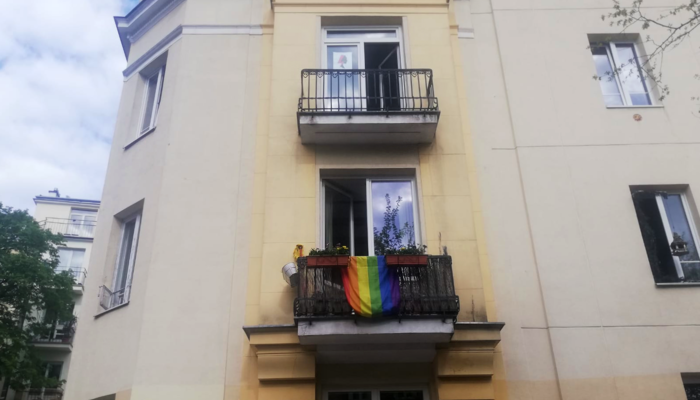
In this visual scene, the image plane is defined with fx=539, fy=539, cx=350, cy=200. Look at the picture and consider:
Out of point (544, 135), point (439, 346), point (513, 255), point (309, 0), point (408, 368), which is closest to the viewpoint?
point (439, 346)

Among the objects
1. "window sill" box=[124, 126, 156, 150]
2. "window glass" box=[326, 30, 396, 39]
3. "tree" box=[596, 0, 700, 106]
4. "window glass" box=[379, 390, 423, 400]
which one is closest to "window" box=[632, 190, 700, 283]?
"tree" box=[596, 0, 700, 106]

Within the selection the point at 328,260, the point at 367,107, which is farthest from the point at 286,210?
the point at 367,107

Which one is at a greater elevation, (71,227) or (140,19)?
(71,227)

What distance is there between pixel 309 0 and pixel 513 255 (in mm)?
7415

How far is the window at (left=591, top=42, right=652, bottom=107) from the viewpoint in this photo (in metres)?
12.3

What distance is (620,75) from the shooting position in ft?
41.3

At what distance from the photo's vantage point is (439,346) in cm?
927

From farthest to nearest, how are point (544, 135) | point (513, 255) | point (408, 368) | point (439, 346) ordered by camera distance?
point (544, 135), point (513, 255), point (408, 368), point (439, 346)

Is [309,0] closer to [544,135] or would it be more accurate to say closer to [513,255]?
[544,135]

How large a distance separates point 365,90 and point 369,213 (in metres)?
2.79

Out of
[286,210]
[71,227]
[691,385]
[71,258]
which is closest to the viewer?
[691,385]

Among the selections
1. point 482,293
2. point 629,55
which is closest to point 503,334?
point 482,293

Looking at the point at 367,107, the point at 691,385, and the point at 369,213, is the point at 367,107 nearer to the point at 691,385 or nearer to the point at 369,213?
the point at 369,213

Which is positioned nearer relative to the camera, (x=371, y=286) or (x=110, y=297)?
(x=371, y=286)
